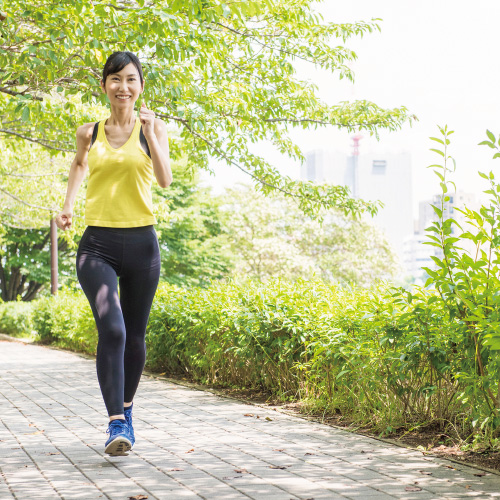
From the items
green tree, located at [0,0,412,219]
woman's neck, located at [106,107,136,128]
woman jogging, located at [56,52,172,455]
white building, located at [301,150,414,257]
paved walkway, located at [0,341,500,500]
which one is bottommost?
paved walkway, located at [0,341,500,500]

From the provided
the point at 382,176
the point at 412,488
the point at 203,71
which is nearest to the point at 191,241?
the point at 203,71

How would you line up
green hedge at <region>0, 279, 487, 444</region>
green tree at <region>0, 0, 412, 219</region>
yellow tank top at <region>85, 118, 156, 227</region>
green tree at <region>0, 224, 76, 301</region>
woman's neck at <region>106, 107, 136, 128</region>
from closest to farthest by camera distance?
1. yellow tank top at <region>85, 118, 156, 227</region>
2. woman's neck at <region>106, 107, 136, 128</region>
3. green hedge at <region>0, 279, 487, 444</region>
4. green tree at <region>0, 0, 412, 219</region>
5. green tree at <region>0, 224, 76, 301</region>

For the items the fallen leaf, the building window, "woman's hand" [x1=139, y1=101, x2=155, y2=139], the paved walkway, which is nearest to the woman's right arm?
"woman's hand" [x1=139, y1=101, x2=155, y2=139]

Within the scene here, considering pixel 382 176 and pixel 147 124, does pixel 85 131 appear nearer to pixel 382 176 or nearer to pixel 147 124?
pixel 147 124

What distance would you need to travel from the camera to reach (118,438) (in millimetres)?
3932

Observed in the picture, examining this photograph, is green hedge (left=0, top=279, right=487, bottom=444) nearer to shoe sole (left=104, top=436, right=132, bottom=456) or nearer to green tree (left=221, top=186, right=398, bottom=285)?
shoe sole (left=104, top=436, right=132, bottom=456)

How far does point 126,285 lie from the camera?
13.8 feet

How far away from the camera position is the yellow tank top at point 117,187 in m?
4.08

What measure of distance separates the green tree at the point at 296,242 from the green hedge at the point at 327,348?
105ft

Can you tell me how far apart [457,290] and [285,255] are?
1464 inches

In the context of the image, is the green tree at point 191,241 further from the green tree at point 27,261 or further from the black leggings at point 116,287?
the black leggings at point 116,287

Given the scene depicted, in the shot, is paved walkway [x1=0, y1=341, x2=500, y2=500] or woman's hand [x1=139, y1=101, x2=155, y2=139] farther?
woman's hand [x1=139, y1=101, x2=155, y2=139]

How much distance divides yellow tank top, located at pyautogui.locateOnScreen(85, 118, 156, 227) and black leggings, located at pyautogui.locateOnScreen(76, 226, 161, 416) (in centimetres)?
6

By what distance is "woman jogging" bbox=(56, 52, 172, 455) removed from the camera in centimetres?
399
